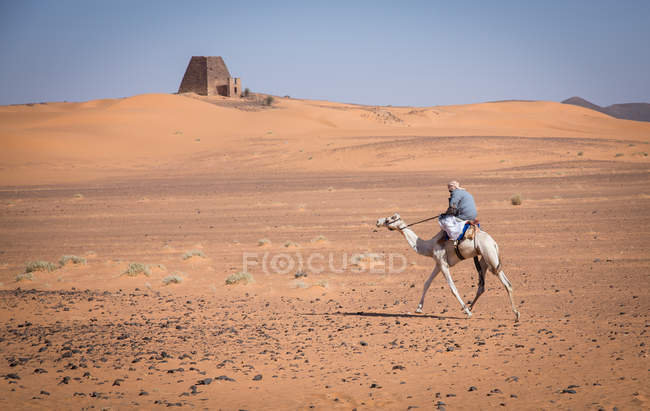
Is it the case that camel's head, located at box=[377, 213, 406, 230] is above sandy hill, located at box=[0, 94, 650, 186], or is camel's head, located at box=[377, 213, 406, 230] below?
below

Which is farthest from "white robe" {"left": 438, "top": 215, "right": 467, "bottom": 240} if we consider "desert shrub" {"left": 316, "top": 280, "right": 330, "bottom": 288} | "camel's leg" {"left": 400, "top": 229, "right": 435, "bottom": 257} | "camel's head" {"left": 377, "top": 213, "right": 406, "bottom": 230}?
"desert shrub" {"left": 316, "top": 280, "right": 330, "bottom": 288}

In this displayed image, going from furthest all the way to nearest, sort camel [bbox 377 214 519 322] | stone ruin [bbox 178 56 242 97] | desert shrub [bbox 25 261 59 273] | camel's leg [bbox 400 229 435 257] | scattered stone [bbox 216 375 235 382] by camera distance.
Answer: stone ruin [bbox 178 56 242 97]
desert shrub [bbox 25 261 59 273]
camel's leg [bbox 400 229 435 257]
camel [bbox 377 214 519 322]
scattered stone [bbox 216 375 235 382]

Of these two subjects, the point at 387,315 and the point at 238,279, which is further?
the point at 238,279

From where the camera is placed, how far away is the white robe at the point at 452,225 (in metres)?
9.49

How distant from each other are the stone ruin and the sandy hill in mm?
4707

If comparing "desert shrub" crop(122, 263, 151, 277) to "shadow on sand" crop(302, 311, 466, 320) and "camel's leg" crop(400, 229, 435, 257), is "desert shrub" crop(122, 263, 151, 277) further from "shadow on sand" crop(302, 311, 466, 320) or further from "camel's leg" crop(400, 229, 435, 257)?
"camel's leg" crop(400, 229, 435, 257)

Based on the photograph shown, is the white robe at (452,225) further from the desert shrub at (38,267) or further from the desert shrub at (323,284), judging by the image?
the desert shrub at (38,267)

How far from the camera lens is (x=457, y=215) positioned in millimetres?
9672

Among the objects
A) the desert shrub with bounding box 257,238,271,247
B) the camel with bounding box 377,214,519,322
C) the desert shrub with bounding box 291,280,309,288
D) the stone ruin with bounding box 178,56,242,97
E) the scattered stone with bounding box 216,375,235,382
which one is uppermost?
the stone ruin with bounding box 178,56,242,97

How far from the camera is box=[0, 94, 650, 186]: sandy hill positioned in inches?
1913

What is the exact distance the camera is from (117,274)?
48.4ft

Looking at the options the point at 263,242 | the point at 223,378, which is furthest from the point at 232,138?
the point at 223,378

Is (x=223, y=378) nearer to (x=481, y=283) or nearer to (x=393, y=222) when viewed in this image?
(x=393, y=222)

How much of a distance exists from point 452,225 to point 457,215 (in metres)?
0.27
